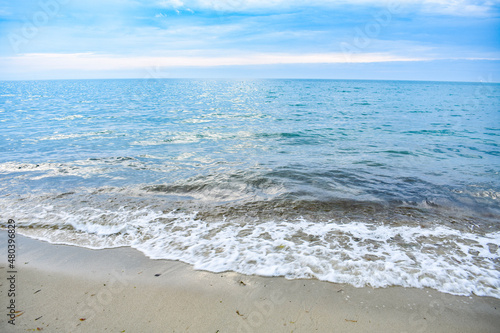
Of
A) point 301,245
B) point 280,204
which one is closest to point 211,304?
point 301,245

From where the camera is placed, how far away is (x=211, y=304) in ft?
12.8

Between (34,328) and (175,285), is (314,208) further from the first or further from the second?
(34,328)

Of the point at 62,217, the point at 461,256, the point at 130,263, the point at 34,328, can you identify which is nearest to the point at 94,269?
the point at 130,263

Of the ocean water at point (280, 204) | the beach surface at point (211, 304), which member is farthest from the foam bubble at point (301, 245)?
the beach surface at point (211, 304)

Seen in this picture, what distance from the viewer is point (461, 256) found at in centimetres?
517

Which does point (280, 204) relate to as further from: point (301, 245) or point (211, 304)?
point (211, 304)

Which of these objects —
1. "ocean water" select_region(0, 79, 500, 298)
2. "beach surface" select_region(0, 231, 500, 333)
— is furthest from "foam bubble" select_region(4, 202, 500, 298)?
"beach surface" select_region(0, 231, 500, 333)

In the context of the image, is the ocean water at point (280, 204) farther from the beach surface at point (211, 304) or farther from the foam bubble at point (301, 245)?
the beach surface at point (211, 304)

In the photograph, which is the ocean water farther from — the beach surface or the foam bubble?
the beach surface

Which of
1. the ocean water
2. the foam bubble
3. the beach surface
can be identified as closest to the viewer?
the beach surface

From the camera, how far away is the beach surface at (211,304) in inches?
139

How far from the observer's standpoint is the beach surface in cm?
354

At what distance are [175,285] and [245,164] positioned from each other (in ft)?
24.5

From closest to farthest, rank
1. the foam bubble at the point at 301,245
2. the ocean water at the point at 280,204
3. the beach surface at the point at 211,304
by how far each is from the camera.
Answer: the beach surface at the point at 211,304 → the foam bubble at the point at 301,245 → the ocean water at the point at 280,204
